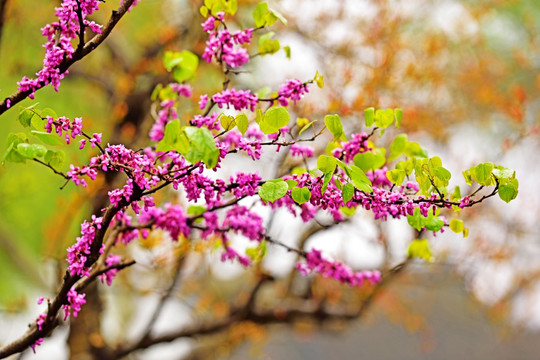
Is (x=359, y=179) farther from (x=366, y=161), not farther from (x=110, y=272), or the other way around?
(x=110, y=272)

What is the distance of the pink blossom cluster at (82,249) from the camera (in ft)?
5.20

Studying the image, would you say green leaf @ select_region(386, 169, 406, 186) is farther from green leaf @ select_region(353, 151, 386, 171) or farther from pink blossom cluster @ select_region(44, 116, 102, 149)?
pink blossom cluster @ select_region(44, 116, 102, 149)

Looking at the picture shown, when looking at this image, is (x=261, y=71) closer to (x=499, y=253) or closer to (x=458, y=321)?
(x=499, y=253)

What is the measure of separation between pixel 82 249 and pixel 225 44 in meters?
0.85

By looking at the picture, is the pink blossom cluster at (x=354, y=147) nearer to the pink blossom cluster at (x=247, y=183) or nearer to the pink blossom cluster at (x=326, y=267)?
the pink blossom cluster at (x=247, y=183)

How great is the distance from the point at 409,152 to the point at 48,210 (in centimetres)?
590

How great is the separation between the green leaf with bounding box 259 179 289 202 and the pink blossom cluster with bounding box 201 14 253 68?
697 mm

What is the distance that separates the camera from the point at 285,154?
3.35 metres

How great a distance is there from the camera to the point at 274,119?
1449 millimetres

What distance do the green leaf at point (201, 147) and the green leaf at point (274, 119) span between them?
0.25 metres

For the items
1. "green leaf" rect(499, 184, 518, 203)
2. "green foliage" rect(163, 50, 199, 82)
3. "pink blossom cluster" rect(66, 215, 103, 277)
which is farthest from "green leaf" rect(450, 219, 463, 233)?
"green foliage" rect(163, 50, 199, 82)

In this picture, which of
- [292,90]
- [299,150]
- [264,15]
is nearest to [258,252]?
[299,150]

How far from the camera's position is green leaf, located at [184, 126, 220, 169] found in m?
1.22

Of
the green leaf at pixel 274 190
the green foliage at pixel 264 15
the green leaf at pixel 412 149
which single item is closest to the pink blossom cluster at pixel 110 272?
the green leaf at pixel 274 190
